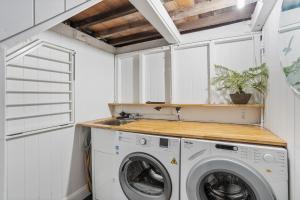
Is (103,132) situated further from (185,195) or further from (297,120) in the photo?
(297,120)

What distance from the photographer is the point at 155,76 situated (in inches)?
94.9

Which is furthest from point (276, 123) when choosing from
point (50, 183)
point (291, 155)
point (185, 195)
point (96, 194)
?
point (50, 183)

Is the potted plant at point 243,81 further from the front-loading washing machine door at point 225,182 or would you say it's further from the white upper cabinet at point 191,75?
the front-loading washing machine door at point 225,182

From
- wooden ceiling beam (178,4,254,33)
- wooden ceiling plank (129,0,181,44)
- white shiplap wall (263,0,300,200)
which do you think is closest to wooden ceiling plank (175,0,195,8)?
wooden ceiling plank (129,0,181,44)

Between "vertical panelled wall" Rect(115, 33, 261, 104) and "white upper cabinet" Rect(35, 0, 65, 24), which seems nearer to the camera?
"white upper cabinet" Rect(35, 0, 65, 24)

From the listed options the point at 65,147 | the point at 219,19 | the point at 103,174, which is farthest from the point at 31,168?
the point at 219,19

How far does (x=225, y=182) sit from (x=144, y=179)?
2.82 ft

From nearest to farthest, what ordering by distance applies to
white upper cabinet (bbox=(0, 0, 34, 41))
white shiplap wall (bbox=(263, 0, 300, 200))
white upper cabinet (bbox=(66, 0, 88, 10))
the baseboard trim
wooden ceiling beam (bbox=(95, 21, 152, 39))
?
white upper cabinet (bbox=(0, 0, 34, 41)) → white upper cabinet (bbox=(66, 0, 88, 10)) → white shiplap wall (bbox=(263, 0, 300, 200)) → the baseboard trim → wooden ceiling beam (bbox=(95, 21, 152, 39))

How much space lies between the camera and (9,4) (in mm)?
471

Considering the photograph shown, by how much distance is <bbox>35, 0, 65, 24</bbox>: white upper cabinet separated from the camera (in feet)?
1.82

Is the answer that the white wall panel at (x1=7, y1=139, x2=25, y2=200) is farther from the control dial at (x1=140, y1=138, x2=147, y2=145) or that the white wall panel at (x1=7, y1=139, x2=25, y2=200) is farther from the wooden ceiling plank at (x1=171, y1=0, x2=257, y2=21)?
the wooden ceiling plank at (x1=171, y1=0, x2=257, y2=21)

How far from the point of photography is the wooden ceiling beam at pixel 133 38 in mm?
2399

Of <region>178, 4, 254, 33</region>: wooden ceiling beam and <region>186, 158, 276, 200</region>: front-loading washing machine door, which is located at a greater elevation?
<region>178, 4, 254, 33</region>: wooden ceiling beam

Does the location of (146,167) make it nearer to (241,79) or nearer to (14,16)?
(241,79)
